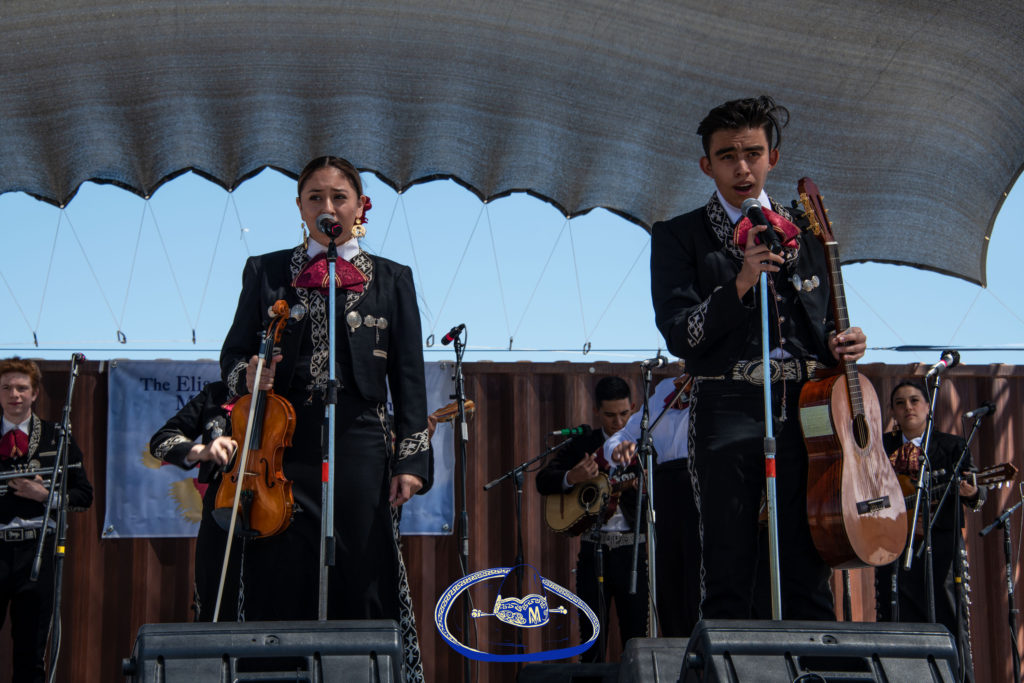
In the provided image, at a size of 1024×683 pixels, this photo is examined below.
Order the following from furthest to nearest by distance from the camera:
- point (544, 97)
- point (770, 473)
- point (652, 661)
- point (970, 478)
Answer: point (970, 478) < point (544, 97) < point (770, 473) < point (652, 661)

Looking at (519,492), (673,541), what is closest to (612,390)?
(519,492)

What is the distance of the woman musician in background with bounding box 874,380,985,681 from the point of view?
6352 mm

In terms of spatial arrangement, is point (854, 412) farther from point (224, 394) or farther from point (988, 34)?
point (988, 34)

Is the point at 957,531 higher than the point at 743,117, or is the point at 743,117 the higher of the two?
the point at 743,117

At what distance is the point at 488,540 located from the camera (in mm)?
6887

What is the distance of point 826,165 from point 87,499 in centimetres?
450

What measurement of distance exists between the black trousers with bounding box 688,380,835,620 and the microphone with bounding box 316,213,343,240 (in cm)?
124

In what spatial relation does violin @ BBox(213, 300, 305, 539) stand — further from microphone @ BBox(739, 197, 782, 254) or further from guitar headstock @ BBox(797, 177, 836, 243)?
guitar headstock @ BBox(797, 177, 836, 243)

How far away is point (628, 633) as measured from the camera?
5.86 meters

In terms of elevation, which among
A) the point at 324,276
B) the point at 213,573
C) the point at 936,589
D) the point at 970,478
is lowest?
the point at 936,589

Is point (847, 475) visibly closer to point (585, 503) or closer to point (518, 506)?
point (518, 506)

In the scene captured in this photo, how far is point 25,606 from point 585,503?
10.2ft

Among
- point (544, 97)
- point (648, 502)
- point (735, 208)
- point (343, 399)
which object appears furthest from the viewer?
point (544, 97)

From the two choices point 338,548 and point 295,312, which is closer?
point 338,548
